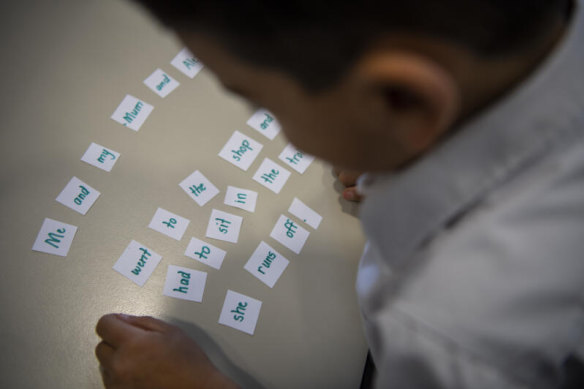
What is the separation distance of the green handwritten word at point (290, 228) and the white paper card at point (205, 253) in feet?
0.42

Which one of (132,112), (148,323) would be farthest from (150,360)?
(132,112)

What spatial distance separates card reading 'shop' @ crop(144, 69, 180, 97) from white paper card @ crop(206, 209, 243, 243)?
0.32m

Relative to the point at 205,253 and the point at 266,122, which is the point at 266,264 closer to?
the point at 205,253

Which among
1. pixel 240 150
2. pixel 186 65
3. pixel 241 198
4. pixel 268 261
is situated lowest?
pixel 268 261

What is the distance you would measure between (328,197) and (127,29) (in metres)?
0.66

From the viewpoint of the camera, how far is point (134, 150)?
0.71 meters

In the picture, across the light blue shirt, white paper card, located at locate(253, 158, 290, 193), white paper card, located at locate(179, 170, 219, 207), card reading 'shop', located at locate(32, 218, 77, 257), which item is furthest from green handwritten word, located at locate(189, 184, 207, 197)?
the light blue shirt

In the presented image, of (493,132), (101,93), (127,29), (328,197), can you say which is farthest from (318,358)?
(127,29)

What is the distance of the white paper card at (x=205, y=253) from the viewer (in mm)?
629

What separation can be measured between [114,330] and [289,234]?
0.33 metres

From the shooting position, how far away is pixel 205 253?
0.64 meters

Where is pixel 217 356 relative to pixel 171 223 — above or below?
below

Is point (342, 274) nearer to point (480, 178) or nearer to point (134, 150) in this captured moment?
point (480, 178)

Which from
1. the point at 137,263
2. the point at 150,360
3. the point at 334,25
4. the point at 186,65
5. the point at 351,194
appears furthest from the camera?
the point at 186,65
